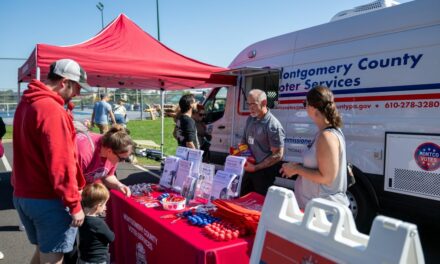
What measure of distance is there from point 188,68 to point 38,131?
145 inches

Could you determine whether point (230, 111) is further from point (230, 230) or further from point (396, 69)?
point (230, 230)

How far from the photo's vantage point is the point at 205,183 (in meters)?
2.60

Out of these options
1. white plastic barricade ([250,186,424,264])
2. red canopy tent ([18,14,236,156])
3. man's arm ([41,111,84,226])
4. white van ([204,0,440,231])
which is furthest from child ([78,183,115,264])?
white van ([204,0,440,231])

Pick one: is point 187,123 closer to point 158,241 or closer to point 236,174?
point 236,174

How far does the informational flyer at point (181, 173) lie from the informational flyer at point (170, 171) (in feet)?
0.18

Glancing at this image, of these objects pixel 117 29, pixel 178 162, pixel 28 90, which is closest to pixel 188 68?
pixel 117 29

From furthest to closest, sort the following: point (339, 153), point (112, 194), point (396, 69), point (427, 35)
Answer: point (396, 69), point (427, 35), point (112, 194), point (339, 153)

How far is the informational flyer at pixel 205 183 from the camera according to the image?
2558 mm

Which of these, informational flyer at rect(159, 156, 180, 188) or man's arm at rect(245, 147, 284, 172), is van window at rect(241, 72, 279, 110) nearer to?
man's arm at rect(245, 147, 284, 172)

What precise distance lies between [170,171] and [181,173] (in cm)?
17

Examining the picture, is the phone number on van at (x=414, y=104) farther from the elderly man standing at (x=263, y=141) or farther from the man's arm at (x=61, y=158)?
the man's arm at (x=61, y=158)

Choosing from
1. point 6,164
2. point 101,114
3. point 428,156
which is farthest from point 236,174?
point 6,164

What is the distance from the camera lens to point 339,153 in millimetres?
1939

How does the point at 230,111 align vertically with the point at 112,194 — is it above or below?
above
